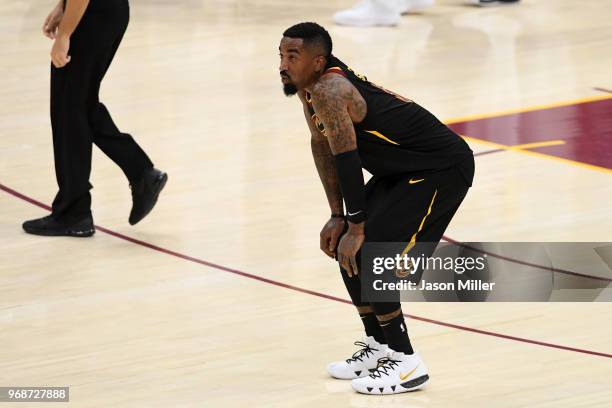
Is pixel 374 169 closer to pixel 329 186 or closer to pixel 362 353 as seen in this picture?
pixel 329 186

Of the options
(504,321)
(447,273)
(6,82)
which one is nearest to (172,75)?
(6,82)

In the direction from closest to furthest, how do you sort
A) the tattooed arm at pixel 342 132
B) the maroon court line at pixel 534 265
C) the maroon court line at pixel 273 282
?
the tattooed arm at pixel 342 132 < the maroon court line at pixel 273 282 < the maroon court line at pixel 534 265

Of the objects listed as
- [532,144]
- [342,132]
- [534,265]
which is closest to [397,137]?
[342,132]

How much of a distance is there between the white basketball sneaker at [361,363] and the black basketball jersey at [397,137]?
0.65m

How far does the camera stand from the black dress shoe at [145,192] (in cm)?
731

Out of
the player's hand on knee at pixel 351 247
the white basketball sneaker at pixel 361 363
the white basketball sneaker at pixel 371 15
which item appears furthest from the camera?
the white basketball sneaker at pixel 371 15

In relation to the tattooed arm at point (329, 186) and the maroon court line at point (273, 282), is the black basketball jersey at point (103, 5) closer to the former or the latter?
the maroon court line at point (273, 282)

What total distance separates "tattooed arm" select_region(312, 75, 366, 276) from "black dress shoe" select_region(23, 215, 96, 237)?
2.62 metres

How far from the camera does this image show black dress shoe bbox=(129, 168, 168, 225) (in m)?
7.31

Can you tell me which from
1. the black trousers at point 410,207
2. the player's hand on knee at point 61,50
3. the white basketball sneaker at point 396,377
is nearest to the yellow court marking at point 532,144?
the player's hand on knee at point 61,50

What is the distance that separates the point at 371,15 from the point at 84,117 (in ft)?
20.6

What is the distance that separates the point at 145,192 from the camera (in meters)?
7.32

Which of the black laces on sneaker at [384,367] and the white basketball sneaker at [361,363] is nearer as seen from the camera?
the black laces on sneaker at [384,367]

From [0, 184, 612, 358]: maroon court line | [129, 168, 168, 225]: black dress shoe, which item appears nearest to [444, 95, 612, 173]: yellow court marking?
[129, 168, 168, 225]: black dress shoe
